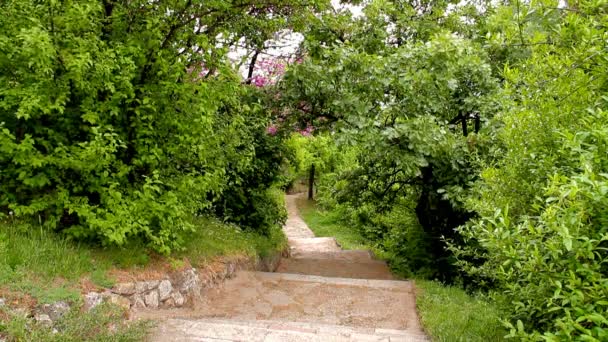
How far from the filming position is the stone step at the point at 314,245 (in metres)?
11.7

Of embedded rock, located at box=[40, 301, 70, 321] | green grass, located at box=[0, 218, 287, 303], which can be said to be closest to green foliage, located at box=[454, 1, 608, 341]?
embedded rock, located at box=[40, 301, 70, 321]

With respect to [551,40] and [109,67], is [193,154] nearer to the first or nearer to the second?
[109,67]

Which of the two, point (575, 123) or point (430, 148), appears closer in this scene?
point (575, 123)

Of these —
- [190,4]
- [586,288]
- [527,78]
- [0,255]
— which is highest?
[190,4]

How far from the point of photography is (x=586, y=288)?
83.5 inches

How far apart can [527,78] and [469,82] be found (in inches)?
155

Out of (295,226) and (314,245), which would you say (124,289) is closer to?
(314,245)

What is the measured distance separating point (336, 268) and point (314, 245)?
419 centimetres

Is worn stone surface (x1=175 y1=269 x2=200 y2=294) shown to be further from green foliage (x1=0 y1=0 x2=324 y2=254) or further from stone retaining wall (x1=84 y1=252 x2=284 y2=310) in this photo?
green foliage (x1=0 y1=0 x2=324 y2=254)

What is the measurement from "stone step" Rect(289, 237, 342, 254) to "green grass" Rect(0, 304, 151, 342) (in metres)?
7.56

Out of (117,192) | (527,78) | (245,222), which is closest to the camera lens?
(527,78)

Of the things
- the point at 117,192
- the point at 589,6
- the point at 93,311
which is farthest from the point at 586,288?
the point at 117,192

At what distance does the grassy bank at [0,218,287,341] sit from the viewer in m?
3.04

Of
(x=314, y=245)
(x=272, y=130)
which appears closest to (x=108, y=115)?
(x=272, y=130)
